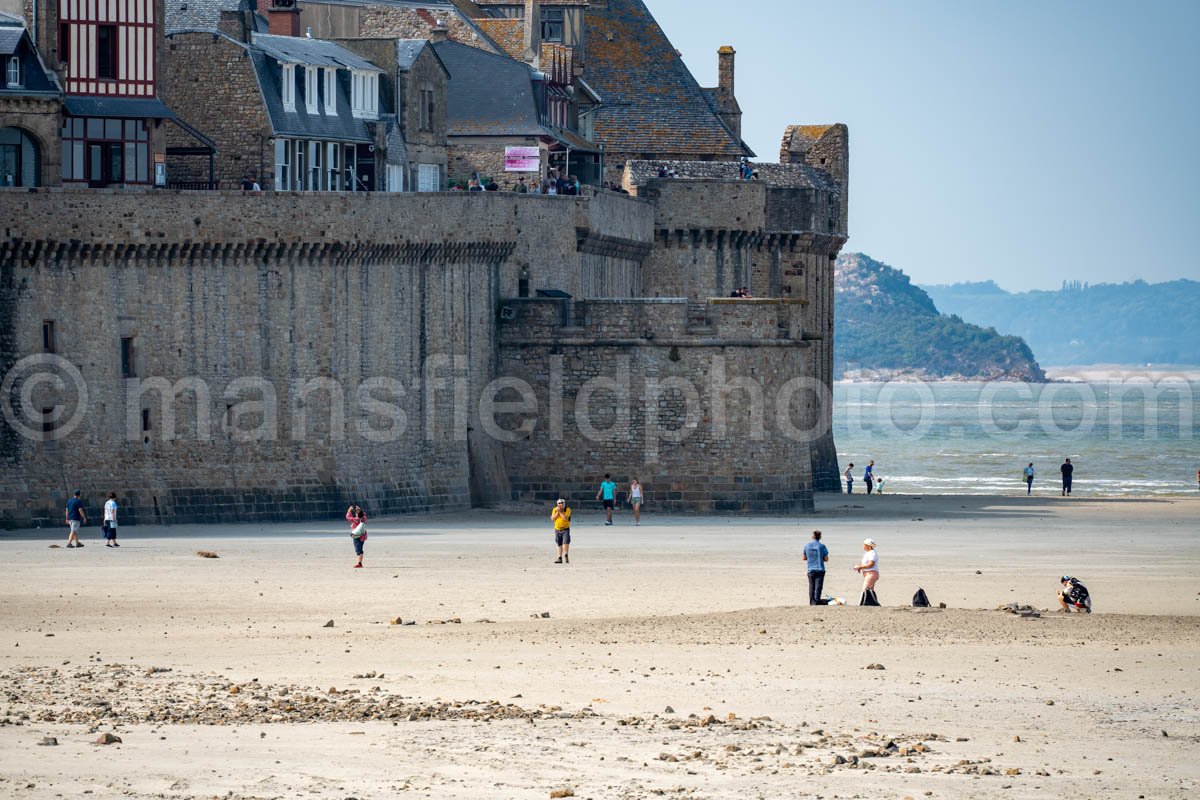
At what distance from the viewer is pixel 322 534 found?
5172cm

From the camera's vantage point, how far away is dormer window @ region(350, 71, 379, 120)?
6812 centimetres

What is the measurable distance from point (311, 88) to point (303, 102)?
0.63 m

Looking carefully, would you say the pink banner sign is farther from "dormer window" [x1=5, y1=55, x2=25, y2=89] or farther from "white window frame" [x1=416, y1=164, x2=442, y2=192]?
"dormer window" [x1=5, y1=55, x2=25, y2=89]

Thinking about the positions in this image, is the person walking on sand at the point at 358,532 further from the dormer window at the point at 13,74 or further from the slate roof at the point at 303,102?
the slate roof at the point at 303,102

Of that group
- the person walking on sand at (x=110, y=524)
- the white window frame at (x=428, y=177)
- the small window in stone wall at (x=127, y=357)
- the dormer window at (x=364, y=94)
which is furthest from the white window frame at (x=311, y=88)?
the person walking on sand at (x=110, y=524)

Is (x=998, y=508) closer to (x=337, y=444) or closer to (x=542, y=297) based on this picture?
(x=542, y=297)

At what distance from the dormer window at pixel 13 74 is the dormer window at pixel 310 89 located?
33.7ft

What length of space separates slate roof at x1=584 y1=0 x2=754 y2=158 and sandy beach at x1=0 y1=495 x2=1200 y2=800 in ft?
111

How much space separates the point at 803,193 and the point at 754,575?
33.1 m

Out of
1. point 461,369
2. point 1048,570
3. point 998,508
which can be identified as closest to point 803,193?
point 998,508

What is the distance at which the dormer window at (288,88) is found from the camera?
64.6 m

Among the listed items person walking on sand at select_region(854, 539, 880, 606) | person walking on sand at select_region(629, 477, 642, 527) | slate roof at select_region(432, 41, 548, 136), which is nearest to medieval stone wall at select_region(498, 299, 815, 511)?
person walking on sand at select_region(629, 477, 642, 527)

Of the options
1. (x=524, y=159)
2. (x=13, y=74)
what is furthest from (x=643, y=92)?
(x=13, y=74)

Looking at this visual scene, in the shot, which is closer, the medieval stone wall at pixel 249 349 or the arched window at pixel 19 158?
the medieval stone wall at pixel 249 349
